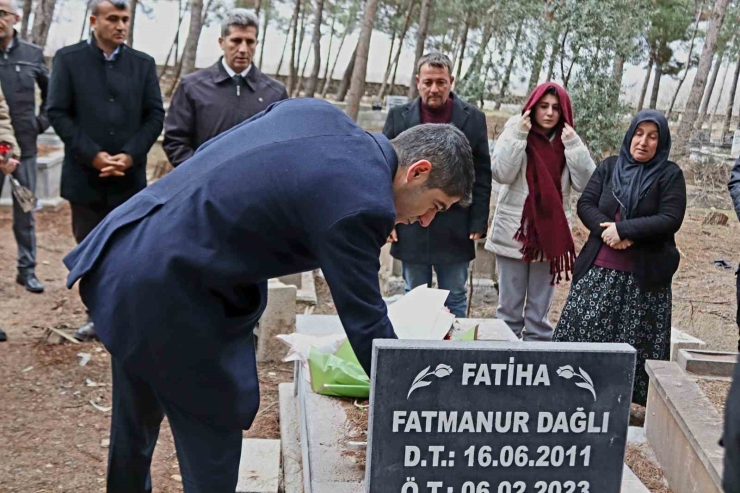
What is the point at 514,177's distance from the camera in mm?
4562

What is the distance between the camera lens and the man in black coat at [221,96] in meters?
4.48

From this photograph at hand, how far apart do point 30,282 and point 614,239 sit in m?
3.83

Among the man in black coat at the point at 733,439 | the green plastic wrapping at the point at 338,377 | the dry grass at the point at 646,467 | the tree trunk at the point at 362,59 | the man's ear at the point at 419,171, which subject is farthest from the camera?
the tree trunk at the point at 362,59

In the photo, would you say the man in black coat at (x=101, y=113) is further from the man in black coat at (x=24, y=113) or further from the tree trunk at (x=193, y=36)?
the tree trunk at (x=193, y=36)

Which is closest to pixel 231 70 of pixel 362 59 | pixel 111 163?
pixel 111 163

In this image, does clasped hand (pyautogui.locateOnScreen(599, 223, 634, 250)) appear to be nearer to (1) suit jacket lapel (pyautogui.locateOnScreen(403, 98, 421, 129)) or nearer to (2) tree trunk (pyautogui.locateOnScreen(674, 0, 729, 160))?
(1) suit jacket lapel (pyautogui.locateOnScreen(403, 98, 421, 129))

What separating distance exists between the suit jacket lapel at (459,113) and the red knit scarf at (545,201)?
0.33 metres

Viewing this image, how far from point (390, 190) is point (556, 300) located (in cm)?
499

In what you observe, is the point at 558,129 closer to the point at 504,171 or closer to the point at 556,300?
the point at 504,171

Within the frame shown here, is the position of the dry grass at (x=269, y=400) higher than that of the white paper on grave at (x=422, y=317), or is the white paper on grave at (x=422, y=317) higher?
the white paper on grave at (x=422, y=317)

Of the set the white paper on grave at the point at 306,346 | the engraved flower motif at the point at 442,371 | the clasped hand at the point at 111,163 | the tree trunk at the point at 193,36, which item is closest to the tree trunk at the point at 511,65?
the tree trunk at the point at 193,36

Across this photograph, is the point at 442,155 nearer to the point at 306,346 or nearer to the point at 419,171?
the point at 419,171

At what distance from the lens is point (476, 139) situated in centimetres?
456

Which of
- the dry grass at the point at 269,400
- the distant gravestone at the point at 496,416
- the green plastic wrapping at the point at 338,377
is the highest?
the distant gravestone at the point at 496,416
